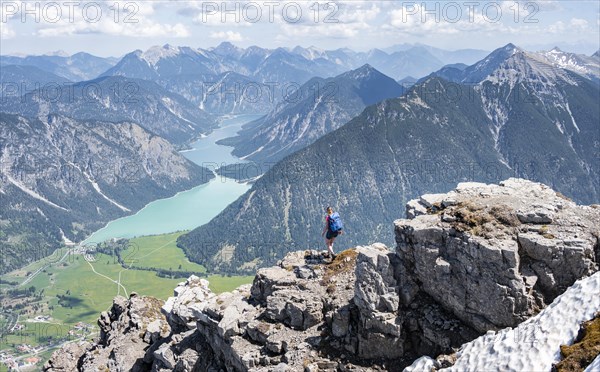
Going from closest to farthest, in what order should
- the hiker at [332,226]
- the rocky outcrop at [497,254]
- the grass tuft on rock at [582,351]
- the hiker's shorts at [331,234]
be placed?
the grass tuft on rock at [582,351] → the rocky outcrop at [497,254] → the hiker at [332,226] → the hiker's shorts at [331,234]

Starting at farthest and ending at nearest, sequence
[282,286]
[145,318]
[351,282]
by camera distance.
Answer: [145,318] < [282,286] < [351,282]

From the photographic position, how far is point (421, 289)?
30.5 m

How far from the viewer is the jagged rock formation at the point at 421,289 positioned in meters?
26.8

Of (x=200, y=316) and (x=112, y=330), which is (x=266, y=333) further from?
(x=112, y=330)

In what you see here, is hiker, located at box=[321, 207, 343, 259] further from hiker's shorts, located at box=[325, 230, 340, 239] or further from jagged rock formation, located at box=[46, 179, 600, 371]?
jagged rock formation, located at box=[46, 179, 600, 371]

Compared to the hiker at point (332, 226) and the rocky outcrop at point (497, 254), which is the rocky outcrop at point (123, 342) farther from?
the rocky outcrop at point (497, 254)

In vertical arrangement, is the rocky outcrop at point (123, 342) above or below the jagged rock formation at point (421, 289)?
below

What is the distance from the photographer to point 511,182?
3594 centimetres

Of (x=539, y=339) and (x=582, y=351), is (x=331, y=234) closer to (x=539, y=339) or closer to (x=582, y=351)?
(x=539, y=339)

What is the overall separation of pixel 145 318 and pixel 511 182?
42409 millimetres

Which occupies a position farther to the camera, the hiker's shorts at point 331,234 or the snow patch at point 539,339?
the hiker's shorts at point 331,234

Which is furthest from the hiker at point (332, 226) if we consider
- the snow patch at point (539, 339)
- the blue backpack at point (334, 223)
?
the snow patch at point (539, 339)

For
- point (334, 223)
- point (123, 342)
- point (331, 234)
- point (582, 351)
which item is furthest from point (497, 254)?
point (123, 342)

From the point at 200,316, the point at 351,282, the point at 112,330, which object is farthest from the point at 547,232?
the point at 112,330
